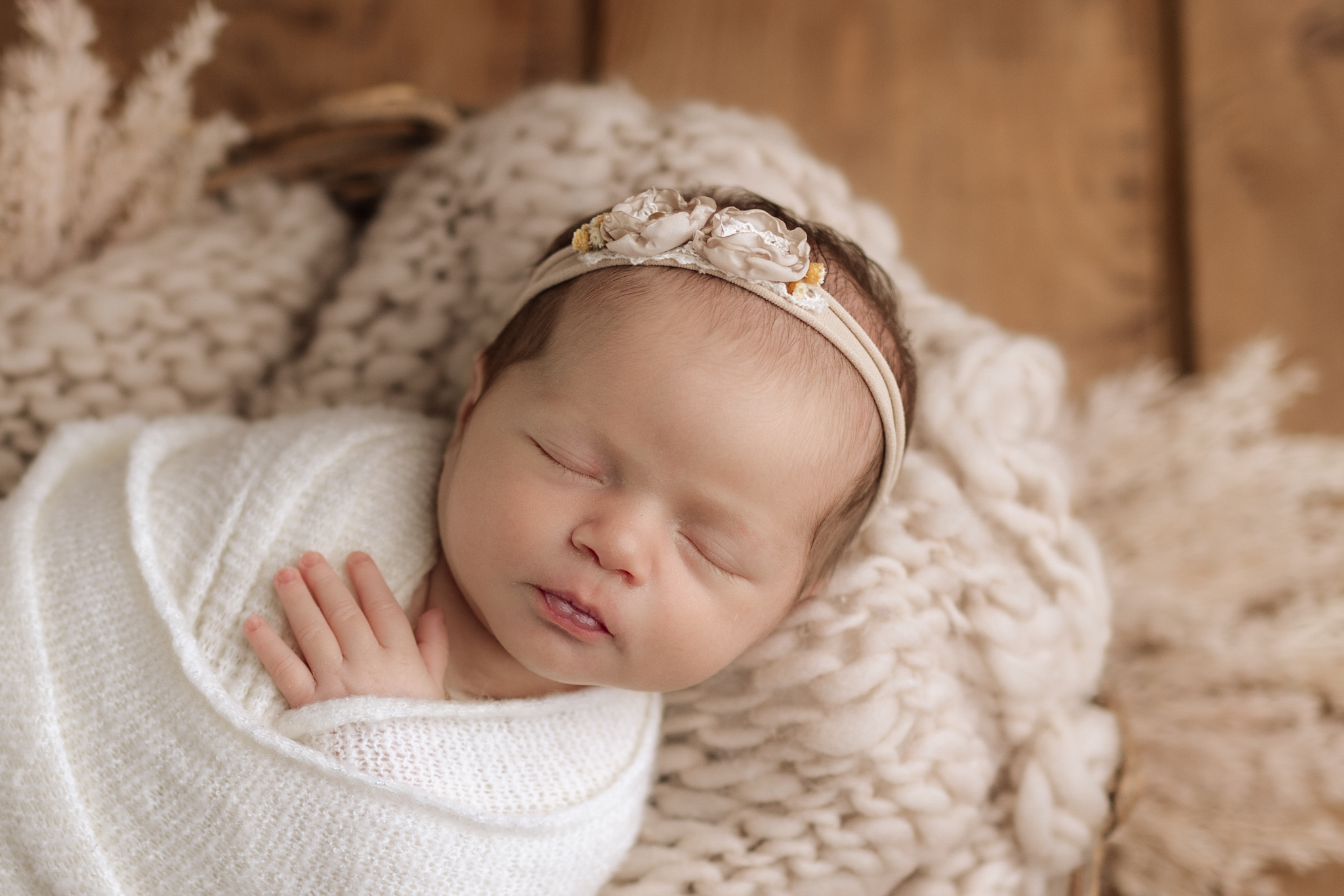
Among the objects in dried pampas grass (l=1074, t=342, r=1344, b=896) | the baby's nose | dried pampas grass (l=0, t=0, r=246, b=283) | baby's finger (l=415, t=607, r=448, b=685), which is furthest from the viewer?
A: dried pampas grass (l=1074, t=342, r=1344, b=896)

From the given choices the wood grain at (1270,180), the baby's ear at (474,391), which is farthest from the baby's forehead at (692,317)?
the wood grain at (1270,180)

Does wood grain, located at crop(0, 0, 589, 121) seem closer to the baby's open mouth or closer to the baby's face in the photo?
the baby's face

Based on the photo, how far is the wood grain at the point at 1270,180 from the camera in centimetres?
169

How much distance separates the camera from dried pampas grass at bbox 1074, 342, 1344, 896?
139 cm

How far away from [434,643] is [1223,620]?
1.08m

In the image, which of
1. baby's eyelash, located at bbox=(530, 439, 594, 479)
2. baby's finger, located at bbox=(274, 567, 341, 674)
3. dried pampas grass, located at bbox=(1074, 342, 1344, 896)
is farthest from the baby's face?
dried pampas grass, located at bbox=(1074, 342, 1344, 896)

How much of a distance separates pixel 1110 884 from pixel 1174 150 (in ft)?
3.86

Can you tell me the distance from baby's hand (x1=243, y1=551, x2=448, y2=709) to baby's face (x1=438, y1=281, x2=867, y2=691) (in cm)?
8

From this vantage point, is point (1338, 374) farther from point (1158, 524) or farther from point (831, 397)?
point (831, 397)

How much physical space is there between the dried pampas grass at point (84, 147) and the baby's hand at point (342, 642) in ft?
2.18

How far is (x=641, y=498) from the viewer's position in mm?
912

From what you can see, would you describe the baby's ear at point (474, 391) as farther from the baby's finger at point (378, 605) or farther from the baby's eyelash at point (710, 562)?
the baby's eyelash at point (710, 562)

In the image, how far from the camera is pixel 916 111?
183 centimetres

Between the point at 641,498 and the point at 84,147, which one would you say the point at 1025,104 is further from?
the point at 84,147
